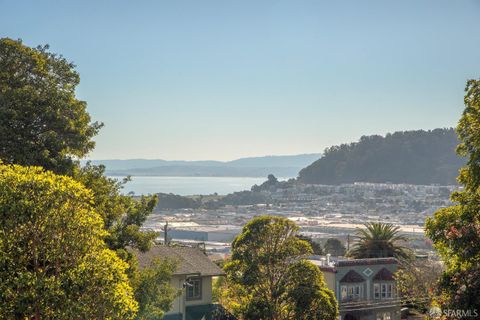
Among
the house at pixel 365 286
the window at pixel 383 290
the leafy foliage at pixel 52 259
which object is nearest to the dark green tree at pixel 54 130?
the leafy foliage at pixel 52 259

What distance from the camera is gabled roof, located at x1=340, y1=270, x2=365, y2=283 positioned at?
41.1 m

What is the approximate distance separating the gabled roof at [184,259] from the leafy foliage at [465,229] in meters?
18.7

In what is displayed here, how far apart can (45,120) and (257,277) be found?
10.1 m

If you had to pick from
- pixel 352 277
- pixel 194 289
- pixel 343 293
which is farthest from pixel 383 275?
pixel 194 289

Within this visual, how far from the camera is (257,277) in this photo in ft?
88.6

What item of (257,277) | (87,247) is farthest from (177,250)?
(87,247)

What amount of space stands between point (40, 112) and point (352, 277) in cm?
2459

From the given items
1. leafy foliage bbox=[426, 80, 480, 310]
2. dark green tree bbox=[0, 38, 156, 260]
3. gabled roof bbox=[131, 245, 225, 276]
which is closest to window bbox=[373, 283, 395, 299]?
gabled roof bbox=[131, 245, 225, 276]

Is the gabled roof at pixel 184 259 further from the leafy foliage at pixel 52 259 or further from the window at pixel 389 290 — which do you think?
the leafy foliage at pixel 52 259

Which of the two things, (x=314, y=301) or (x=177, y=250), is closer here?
(x=314, y=301)

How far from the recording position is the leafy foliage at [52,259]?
13.0 meters

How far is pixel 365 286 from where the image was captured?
41.8 m

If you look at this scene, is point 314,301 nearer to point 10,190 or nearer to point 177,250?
point 177,250

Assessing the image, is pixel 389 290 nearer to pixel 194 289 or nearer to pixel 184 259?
pixel 194 289
